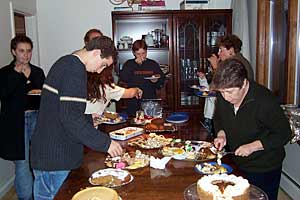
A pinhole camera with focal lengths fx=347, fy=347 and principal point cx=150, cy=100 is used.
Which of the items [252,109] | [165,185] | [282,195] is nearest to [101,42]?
[165,185]

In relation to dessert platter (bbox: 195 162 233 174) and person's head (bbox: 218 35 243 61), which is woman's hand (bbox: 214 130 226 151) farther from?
person's head (bbox: 218 35 243 61)

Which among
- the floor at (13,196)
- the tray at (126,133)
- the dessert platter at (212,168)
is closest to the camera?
the dessert platter at (212,168)

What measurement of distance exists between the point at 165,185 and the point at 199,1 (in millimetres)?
3283

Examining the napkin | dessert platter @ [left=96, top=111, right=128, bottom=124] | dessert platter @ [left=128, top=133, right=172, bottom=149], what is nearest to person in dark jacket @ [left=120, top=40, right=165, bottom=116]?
dessert platter @ [left=96, top=111, right=128, bottom=124]

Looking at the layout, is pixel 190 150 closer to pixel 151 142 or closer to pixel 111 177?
pixel 151 142

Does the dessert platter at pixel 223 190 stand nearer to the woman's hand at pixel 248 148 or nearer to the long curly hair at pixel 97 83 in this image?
the woman's hand at pixel 248 148

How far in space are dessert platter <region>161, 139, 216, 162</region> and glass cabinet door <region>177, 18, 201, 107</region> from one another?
2.39 metres

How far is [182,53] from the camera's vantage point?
14.5ft

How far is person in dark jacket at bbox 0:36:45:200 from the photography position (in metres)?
2.73

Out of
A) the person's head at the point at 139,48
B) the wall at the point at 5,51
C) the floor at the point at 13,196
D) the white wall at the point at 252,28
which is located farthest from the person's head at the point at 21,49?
the white wall at the point at 252,28

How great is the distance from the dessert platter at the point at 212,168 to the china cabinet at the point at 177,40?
8.66 ft

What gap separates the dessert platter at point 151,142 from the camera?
81.6 inches

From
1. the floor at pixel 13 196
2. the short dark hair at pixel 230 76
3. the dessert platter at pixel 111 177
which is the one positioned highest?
the short dark hair at pixel 230 76

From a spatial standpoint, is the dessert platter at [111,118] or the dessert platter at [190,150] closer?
the dessert platter at [190,150]
